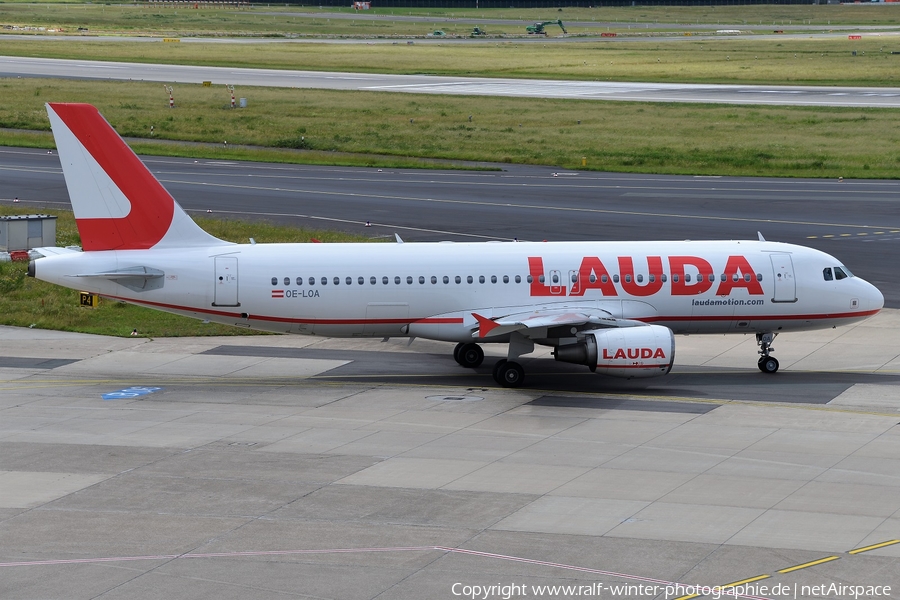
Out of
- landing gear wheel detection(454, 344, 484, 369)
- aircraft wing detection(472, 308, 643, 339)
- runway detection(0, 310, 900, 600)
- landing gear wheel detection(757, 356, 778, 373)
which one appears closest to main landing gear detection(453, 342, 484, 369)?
landing gear wheel detection(454, 344, 484, 369)

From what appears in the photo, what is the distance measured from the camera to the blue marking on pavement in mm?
35312

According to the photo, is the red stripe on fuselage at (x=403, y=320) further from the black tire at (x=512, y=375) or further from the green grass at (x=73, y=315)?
the green grass at (x=73, y=315)

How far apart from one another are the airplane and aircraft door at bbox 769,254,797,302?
0.11 ft

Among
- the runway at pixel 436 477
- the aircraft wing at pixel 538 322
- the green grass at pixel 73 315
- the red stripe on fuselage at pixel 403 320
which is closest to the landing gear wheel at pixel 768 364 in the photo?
the runway at pixel 436 477

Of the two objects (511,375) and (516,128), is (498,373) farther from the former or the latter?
(516,128)

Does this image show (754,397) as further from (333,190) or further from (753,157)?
(753,157)

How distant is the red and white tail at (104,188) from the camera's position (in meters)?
35.8

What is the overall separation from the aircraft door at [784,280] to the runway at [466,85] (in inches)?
2880

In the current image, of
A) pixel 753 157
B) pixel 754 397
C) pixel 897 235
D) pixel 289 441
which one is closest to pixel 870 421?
pixel 754 397

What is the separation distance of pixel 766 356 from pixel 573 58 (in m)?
127

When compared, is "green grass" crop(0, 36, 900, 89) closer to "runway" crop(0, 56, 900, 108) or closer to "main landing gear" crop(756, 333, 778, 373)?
"runway" crop(0, 56, 900, 108)

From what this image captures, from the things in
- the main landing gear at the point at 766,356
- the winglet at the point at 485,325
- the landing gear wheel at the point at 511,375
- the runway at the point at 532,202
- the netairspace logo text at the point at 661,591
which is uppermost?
the runway at the point at 532,202

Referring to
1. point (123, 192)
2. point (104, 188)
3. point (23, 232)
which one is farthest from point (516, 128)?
Answer: point (104, 188)

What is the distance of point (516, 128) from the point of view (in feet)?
317
